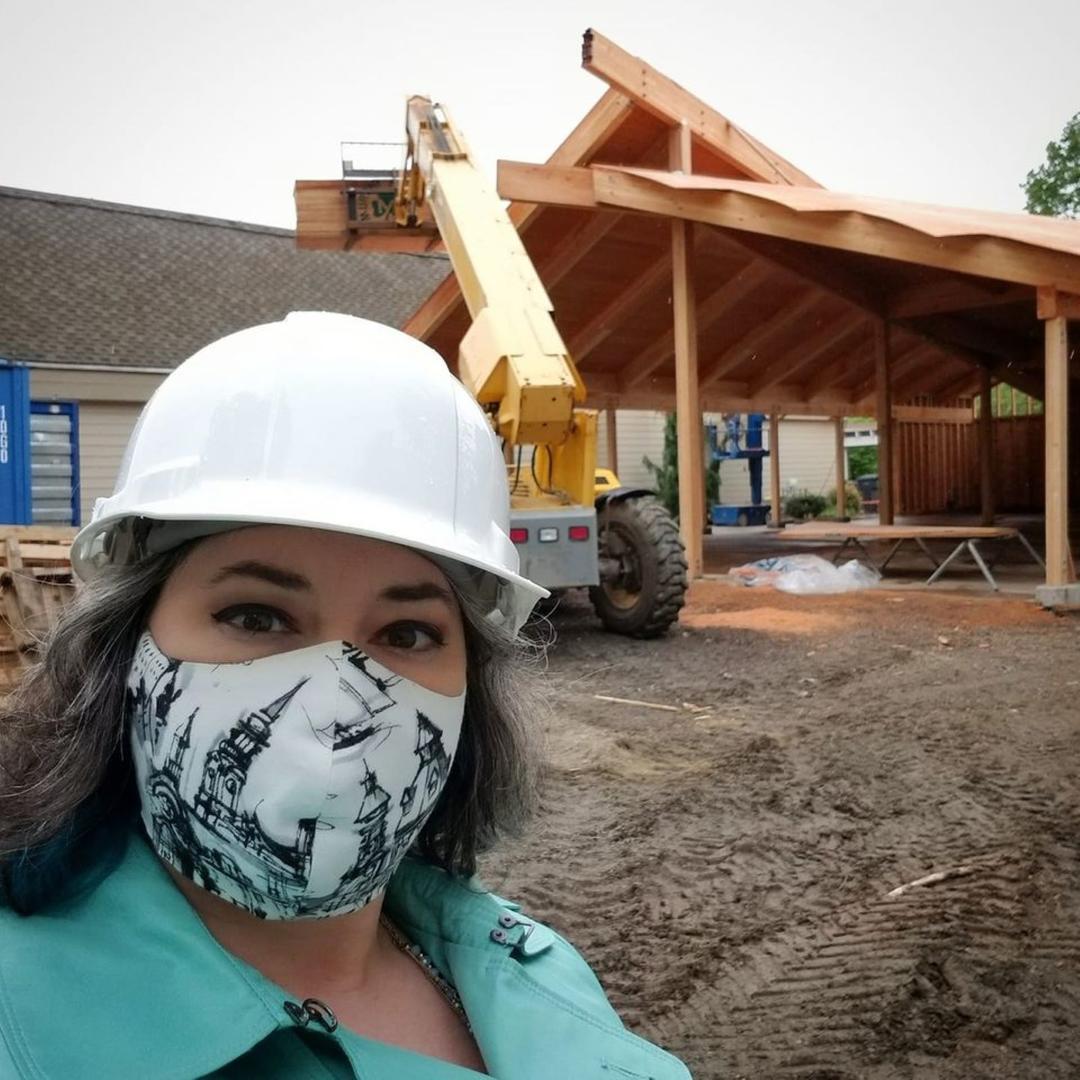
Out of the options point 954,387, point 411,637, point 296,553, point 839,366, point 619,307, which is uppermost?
point 619,307

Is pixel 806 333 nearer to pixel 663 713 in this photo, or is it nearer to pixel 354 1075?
pixel 663 713

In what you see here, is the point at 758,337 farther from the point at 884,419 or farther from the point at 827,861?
the point at 827,861

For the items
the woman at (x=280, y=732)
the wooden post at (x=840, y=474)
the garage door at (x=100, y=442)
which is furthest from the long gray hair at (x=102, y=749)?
the wooden post at (x=840, y=474)

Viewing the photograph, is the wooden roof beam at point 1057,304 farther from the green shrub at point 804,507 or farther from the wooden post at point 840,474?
the green shrub at point 804,507

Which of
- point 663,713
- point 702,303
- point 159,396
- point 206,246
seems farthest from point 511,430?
point 206,246

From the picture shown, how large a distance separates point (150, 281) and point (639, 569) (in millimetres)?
16621

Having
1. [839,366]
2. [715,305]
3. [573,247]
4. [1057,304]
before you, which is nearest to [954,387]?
[839,366]

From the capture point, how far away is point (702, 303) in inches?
640

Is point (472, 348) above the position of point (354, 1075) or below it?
above

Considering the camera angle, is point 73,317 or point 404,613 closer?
point 404,613

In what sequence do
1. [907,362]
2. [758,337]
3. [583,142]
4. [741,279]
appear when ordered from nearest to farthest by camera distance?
[583,142]
[741,279]
[758,337]
[907,362]

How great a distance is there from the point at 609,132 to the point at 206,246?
49.1ft

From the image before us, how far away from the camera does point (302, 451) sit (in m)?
1.30

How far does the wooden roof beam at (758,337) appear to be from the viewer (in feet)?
56.2
